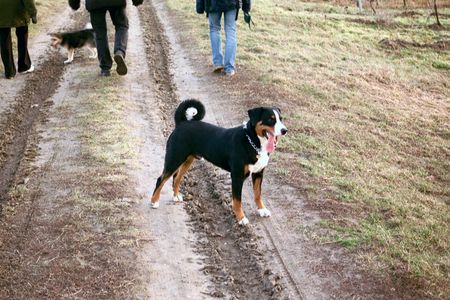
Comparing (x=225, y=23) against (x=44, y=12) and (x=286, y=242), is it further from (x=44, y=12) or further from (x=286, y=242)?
(x=44, y=12)

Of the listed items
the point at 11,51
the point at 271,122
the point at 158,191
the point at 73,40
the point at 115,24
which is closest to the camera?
the point at 271,122

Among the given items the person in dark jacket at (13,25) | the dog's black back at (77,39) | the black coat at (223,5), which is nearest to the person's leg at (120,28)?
the black coat at (223,5)

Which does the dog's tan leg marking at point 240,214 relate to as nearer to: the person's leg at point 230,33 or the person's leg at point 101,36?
the person's leg at point 230,33

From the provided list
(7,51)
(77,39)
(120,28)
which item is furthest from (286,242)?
(77,39)

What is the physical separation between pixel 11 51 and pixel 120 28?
83.6 inches

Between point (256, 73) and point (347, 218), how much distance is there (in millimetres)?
5621

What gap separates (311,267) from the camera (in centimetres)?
493

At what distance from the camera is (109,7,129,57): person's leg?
1031 centimetres

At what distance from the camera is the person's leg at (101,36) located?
10.3 m

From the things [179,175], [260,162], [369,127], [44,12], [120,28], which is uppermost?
[260,162]

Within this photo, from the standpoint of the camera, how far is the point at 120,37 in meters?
10.3

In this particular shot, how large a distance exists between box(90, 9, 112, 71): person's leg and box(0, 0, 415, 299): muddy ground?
4.45 feet

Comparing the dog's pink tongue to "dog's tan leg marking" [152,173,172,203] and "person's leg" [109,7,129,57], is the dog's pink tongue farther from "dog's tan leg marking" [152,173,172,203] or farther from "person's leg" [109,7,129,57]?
"person's leg" [109,7,129,57]

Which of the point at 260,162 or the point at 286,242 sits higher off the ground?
the point at 260,162
